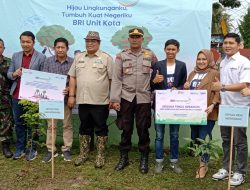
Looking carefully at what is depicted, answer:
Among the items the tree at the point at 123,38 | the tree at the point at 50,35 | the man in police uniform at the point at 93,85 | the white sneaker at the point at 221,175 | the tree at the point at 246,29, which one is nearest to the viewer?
the white sneaker at the point at 221,175

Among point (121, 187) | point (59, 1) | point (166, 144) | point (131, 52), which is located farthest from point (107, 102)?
point (59, 1)

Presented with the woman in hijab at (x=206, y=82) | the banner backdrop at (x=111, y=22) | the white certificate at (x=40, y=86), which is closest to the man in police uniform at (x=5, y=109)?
the white certificate at (x=40, y=86)

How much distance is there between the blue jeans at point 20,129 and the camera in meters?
5.23

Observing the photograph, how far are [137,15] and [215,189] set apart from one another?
3.00 m

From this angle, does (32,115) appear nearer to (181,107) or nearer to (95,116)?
(95,116)

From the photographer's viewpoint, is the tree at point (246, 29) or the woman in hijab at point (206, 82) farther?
the tree at point (246, 29)

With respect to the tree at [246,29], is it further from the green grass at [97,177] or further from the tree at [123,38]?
the green grass at [97,177]

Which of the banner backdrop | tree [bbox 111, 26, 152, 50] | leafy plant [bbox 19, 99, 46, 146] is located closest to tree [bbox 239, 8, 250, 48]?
the banner backdrop

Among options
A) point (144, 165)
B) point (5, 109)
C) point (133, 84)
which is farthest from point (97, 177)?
point (5, 109)

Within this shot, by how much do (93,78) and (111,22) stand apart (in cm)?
147

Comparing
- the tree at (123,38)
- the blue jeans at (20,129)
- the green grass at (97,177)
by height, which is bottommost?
the green grass at (97,177)

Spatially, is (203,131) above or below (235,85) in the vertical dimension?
below

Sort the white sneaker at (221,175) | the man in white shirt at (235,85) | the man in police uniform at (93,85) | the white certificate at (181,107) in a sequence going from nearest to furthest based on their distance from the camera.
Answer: the man in white shirt at (235,85), the white certificate at (181,107), the white sneaker at (221,175), the man in police uniform at (93,85)

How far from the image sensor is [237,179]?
443cm
